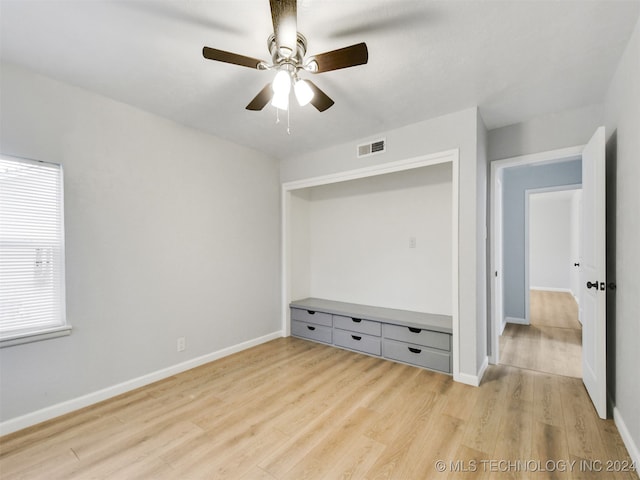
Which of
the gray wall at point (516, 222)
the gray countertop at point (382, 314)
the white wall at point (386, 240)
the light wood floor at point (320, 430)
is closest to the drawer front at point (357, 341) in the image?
the gray countertop at point (382, 314)

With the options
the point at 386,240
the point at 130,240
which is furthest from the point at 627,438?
the point at 130,240

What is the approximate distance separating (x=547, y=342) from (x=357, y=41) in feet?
14.0

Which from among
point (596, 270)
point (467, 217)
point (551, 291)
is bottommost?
point (551, 291)

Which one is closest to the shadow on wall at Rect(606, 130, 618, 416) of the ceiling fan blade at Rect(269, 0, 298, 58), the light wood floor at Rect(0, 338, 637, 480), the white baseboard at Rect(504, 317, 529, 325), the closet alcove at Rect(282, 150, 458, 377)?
the light wood floor at Rect(0, 338, 637, 480)

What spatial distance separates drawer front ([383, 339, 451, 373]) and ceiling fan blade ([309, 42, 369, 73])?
269cm

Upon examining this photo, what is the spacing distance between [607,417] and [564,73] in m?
2.51

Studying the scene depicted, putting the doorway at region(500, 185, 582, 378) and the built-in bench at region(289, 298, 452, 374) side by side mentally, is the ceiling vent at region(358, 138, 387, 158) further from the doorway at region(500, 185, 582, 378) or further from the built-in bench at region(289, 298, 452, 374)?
the doorway at region(500, 185, 582, 378)

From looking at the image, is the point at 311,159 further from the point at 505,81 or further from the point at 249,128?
the point at 505,81

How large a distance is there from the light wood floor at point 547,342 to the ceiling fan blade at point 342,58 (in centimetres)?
337

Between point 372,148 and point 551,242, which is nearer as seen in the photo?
point 372,148

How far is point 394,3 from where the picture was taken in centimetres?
155

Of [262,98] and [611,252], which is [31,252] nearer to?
[262,98]

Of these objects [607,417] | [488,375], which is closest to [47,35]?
[488,375]

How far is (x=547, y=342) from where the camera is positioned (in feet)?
12.8
